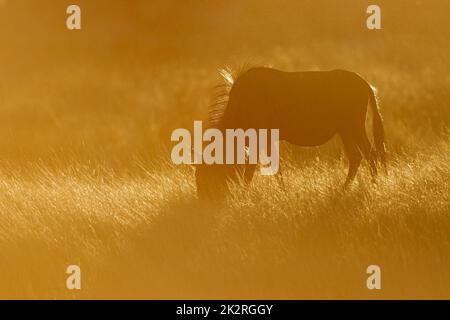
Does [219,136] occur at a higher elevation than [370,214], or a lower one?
higher

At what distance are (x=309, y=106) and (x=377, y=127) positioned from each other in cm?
79

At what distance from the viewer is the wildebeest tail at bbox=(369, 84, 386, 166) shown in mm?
9281

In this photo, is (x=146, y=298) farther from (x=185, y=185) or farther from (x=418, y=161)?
(x=418, y=161)

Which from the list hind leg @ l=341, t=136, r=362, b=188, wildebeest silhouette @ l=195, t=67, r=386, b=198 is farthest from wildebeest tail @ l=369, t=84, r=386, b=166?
hind leg @ l=341, t=136, r=362, b=188

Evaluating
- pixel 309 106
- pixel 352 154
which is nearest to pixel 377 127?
pixel 352 154

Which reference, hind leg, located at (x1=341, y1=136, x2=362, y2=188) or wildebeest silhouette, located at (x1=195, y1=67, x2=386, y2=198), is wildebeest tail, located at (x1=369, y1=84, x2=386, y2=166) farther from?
hind leg, located at (x1=341, y1=136, x2=362, y2=188)

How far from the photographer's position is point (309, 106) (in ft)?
30.7

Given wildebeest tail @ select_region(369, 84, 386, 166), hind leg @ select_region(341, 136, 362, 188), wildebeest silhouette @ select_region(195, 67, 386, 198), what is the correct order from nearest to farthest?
wildebeest silhouette @ select_region(195, 67, 386, 198) < hind leg @ select_region(341, 136, 362, 188) < wildebeest tail @ select_region(369, 84, 386, 166)

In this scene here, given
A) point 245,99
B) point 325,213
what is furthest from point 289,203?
point 245,99

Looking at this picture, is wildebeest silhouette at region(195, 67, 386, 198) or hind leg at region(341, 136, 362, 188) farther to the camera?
hind leg at region(341, 136, 362, 188)

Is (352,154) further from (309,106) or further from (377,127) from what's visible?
(309,106)

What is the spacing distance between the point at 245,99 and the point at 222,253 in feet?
9.13

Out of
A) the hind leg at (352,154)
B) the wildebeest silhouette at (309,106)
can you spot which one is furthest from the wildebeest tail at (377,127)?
the hind leg at (352,154)

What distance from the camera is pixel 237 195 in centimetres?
744
